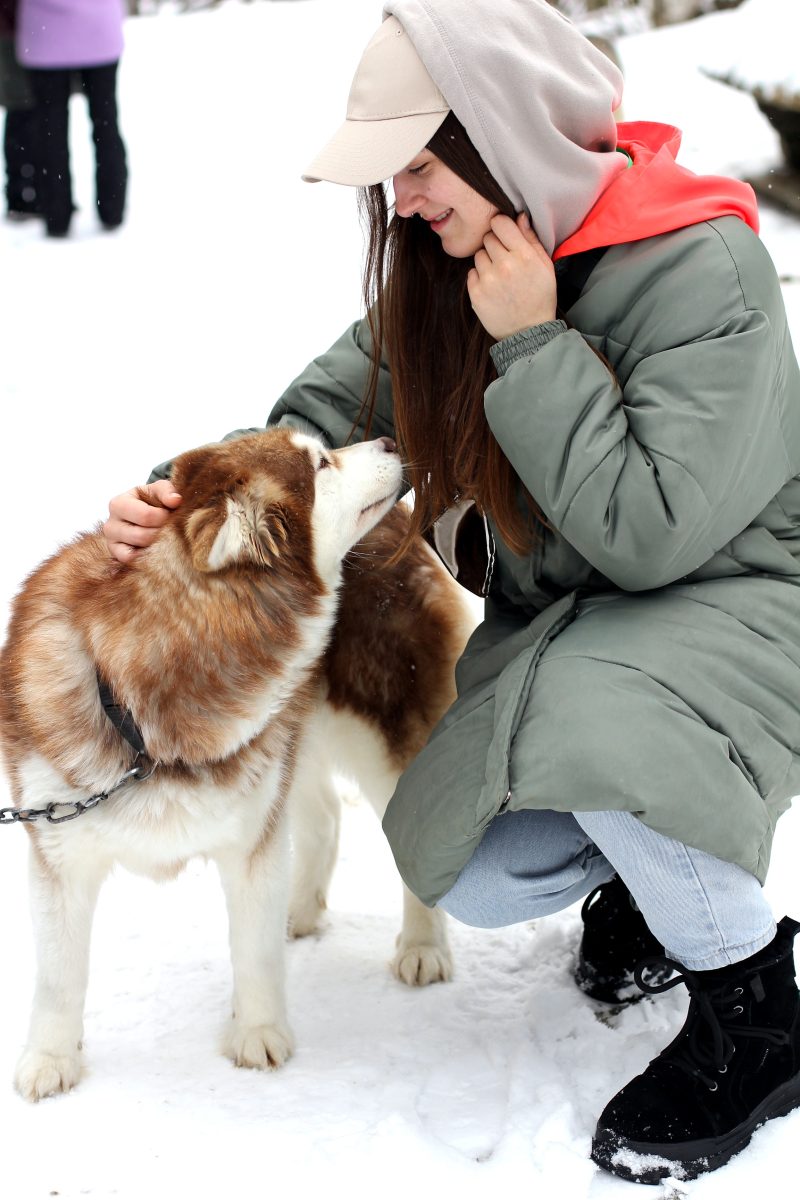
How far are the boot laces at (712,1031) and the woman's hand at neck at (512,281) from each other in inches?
43.2

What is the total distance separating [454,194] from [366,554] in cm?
88

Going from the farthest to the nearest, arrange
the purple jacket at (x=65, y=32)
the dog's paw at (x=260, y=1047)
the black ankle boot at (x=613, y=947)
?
the purple jacket at (x=65, y=32)
the black ankle boot at (x=613, y=947)
the dog's paw at (x=260, y=1047)

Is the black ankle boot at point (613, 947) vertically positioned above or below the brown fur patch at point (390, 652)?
below

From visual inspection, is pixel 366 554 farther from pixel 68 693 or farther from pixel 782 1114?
pixel 782 1114

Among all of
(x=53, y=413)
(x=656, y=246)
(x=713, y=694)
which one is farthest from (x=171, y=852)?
(x=53, y=413)

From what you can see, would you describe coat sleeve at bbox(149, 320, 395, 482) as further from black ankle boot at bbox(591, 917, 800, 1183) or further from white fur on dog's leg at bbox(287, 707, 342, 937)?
black ankle boot at bbox(591, 917, 800, 1183)

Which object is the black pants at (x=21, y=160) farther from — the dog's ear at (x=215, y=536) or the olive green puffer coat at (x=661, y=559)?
the olive green puffer coat at (x=661, y=559)

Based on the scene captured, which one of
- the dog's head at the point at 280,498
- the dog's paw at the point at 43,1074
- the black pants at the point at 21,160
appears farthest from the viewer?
the black pants at the point at 21,160

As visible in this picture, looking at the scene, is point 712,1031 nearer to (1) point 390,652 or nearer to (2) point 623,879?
(2) point 623,879

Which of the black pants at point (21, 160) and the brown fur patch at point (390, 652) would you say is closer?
the brown fur patch at point (390, 652)

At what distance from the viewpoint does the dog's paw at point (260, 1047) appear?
2305 millimetres

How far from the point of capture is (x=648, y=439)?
180 cm

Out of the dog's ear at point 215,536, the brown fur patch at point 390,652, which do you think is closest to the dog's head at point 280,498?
the dog's ear at point 215,536

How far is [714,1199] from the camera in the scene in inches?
71.7
